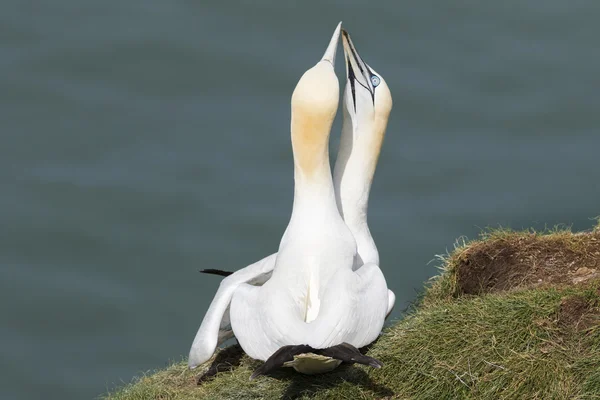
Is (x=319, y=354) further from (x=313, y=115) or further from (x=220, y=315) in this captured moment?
(x=313, y=115)

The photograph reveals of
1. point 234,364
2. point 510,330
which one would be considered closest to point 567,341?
point 510,330

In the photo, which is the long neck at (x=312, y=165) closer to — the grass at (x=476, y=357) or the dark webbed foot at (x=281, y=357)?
the grass at (x=476, y=357)

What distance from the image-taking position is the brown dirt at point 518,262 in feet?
26.0

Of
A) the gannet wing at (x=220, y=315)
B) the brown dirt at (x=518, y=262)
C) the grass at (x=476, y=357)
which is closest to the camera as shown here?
the grass at (x=476, y=357)

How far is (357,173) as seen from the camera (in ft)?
27.3

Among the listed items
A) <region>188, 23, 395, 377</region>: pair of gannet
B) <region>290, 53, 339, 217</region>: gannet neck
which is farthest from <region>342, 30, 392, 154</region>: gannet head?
<region>290, 53, 339, 217</region>: gannet neck

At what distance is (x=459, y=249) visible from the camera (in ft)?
26.4

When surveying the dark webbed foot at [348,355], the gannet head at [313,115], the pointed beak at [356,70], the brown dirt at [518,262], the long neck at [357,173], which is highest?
the pointed beak at [356,70]

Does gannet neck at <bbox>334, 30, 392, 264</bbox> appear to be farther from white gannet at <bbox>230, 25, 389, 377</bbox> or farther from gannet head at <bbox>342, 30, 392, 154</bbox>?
white gannet at <bbox>230, 25, 389, 377</bbox>

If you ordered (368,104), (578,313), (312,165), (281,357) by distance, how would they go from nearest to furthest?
(281,357), (578,313), (312,165), (368,104)

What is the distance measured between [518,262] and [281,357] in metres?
2.22

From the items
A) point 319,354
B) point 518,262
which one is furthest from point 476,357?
point 518,262

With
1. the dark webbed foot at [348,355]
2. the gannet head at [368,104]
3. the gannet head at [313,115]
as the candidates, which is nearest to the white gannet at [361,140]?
the gannet head at [368,104]

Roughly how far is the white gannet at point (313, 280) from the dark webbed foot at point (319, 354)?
106 millimetres
